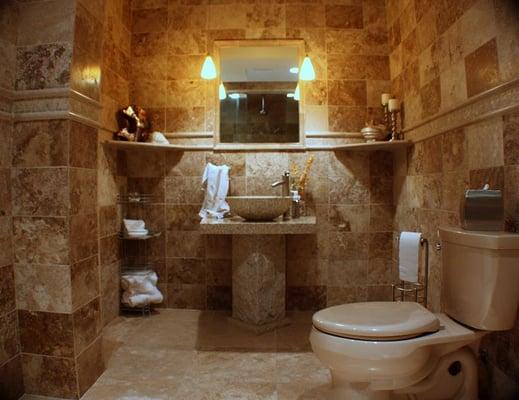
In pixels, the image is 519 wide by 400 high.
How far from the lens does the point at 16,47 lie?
5.31ft

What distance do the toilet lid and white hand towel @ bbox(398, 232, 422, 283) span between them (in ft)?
1.69

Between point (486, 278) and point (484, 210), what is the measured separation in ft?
0.96

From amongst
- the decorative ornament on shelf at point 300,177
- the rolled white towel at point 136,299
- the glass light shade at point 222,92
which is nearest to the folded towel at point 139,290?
the rolled white towel at point 136,299

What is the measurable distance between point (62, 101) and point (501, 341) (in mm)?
2376

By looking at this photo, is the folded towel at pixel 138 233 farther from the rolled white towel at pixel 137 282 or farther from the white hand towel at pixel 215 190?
the white hand towel at pixel 215 190

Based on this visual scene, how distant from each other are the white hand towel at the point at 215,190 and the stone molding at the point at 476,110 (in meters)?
1.56

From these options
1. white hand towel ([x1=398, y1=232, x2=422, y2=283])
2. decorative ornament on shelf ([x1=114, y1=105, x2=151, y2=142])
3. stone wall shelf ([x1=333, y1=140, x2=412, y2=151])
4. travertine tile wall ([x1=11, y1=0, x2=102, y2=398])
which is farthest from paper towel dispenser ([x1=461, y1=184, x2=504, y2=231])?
decorative ornament on shelf ([x1=114, y1=105, x2=151, y2=142])

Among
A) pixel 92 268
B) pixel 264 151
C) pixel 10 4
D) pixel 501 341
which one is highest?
pixel 10 4

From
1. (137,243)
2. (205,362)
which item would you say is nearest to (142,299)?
(137,243)

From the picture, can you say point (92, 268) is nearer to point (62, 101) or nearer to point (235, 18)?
point (62, 101)

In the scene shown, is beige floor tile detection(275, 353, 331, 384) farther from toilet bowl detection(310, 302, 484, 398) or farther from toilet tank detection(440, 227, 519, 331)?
toilet tank detection(440, 227, 519, 331)

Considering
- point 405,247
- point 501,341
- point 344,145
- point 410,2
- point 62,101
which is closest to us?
point 501,341

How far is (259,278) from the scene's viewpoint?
2354 mm

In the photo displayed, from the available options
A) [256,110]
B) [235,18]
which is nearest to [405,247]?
[256,110]
